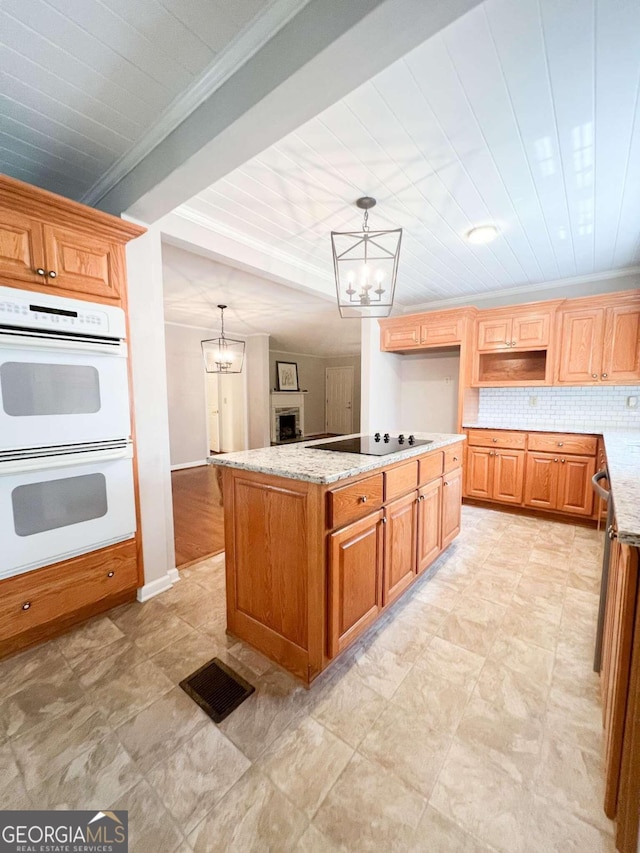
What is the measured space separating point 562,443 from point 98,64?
4.02 meters

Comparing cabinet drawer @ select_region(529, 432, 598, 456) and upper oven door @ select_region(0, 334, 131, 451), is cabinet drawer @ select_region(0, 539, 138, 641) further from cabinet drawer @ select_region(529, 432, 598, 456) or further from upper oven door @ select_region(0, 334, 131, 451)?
cabinet drawer @ select_region(529, 432, 598, 456)

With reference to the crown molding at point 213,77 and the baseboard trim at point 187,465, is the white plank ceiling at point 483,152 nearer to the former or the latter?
the crown molding at point 213,77

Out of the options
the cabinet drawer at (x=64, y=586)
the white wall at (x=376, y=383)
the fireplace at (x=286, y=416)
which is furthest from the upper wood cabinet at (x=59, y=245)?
the fireplace at (x=286, y=416)

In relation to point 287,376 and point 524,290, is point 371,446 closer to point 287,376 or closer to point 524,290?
point 524,290

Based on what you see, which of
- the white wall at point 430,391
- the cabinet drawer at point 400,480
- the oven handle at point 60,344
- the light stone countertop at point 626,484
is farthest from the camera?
the white wall at point 430,391

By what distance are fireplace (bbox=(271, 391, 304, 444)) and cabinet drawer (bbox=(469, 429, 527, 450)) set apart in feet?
15.3

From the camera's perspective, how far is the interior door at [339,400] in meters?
8.97

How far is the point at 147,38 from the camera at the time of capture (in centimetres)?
115

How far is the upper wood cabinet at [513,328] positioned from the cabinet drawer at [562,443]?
0.94m

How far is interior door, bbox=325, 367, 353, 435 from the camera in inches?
353

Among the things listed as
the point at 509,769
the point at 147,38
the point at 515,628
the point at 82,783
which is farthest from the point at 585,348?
the point at 82,783

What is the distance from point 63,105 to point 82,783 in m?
2.55

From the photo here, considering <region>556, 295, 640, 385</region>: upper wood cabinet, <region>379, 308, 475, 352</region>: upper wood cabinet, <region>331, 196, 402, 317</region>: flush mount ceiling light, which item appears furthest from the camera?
<region>379, 308, 475, 352</region>: upper wood cabinet

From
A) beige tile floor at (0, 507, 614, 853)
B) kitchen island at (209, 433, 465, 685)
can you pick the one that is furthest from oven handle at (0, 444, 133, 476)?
beige tile floor at (0, 507, 614, 853)
